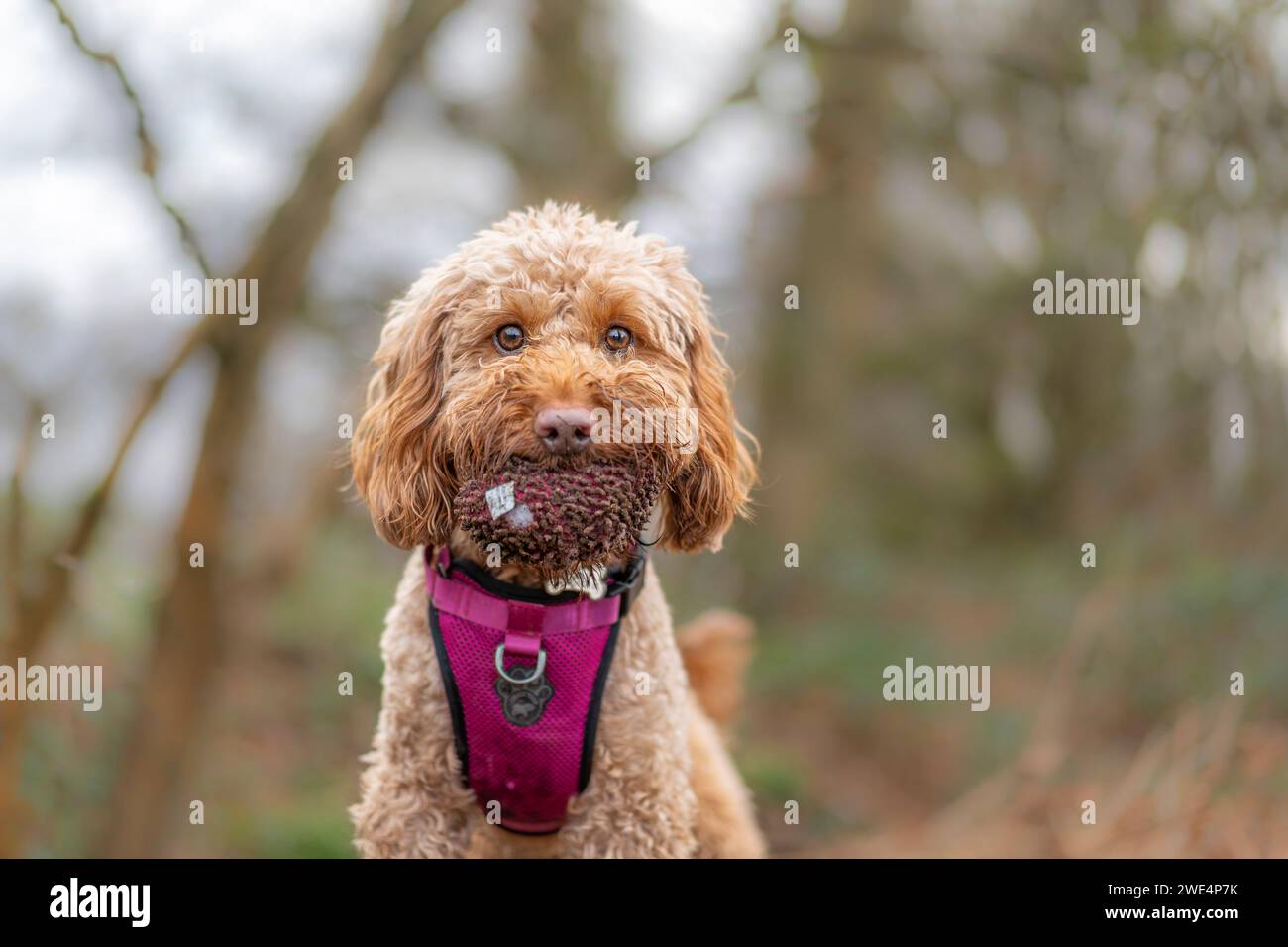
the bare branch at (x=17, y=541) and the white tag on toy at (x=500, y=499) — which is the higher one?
the bare branch at (x=17, y=541)

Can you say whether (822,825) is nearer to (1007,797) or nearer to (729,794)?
(1007,797)

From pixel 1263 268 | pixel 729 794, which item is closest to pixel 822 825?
pixel 729 794

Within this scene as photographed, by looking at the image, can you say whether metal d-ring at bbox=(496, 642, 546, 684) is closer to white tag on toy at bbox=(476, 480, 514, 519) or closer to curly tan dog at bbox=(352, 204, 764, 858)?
curly tan dog at bbox=(352, 204, 764, 858)

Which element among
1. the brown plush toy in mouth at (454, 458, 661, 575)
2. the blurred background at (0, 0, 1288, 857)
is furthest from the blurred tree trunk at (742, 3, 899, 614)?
the brown plush toy in mouth at (454, 458, 661, 575)

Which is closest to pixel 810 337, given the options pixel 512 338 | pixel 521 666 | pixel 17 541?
pixel 17 541

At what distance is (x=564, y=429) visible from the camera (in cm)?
226

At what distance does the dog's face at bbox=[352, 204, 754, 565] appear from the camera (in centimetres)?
233

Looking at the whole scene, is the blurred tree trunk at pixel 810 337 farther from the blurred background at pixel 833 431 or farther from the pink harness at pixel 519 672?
the pink harness at pixel 519 672

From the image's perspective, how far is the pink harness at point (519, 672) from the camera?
8.40ft

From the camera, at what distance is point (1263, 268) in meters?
5.84

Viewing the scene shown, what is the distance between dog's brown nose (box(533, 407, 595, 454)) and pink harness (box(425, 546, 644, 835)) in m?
0.48

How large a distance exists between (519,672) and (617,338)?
84 centimetres

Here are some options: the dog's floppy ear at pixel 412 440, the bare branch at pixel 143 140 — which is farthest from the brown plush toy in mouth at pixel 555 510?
the bare branch at pixel 143 140

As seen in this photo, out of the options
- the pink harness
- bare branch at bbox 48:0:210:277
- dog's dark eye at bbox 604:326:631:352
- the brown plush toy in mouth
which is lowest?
the pink harness
